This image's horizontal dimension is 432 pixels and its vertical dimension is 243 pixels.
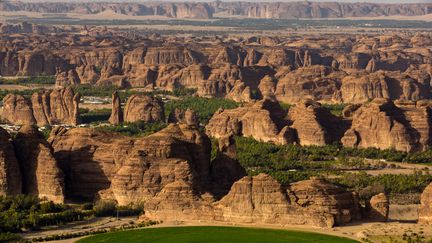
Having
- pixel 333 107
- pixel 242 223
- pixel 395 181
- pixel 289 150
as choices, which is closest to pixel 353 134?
pixel 289 150

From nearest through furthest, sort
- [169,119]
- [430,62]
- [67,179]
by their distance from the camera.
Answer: [67,179], [169,119], [430,62]

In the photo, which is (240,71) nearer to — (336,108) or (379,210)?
(336,108)

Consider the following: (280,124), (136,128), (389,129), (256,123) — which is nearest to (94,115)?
(136,128)

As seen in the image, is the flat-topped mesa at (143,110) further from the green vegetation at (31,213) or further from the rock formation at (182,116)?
the green vegetation at (31,213)

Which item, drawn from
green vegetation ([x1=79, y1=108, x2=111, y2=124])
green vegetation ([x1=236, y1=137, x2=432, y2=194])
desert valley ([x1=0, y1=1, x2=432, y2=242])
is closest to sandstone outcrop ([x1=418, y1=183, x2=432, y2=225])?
desert valley ([x1=0, y1=1, x2=432, y2=242])

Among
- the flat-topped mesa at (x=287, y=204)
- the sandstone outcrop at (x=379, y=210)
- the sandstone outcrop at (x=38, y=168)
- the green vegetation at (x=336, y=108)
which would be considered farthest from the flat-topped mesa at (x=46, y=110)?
the sandstone outcrop at (x=379, y=210)

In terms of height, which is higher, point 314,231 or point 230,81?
point 230,81

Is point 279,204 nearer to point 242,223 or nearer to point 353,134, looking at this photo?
point 242,223
